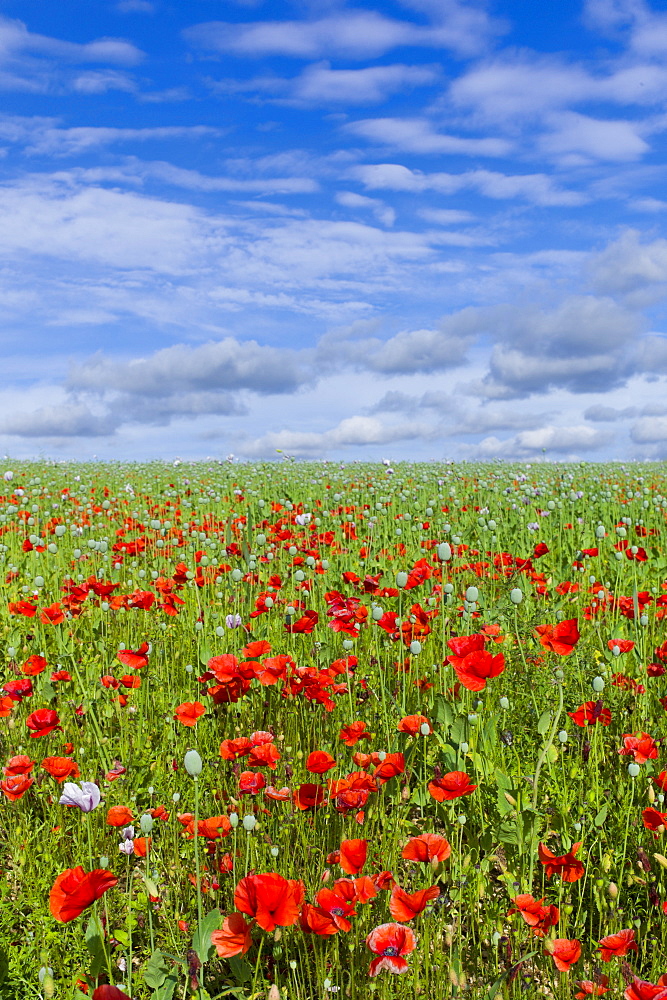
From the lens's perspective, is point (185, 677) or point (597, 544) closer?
point (185, 677)

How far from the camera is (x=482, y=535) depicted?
6.82 m

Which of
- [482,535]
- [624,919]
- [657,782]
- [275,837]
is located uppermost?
[482,535]

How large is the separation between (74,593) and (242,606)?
1.52m

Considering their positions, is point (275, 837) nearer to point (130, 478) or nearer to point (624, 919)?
point (624, 919)

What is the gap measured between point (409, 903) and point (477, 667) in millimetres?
718

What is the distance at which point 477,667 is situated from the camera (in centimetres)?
226

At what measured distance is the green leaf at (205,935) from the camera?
1633 mm

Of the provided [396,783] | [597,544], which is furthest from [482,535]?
[396,783]

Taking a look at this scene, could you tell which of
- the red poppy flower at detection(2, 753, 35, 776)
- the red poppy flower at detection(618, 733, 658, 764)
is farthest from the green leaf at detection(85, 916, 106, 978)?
the red poppy flower at detection(618, 733, 658, 764)

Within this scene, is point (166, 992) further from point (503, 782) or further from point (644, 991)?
point (503, 782)

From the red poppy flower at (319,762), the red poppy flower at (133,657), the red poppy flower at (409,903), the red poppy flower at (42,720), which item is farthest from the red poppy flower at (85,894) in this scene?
the red poppy flower at (133,657)

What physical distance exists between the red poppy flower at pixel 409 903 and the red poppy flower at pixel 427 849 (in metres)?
0.13

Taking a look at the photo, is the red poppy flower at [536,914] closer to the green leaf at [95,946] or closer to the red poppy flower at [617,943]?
the red poppy flower at [617,943]

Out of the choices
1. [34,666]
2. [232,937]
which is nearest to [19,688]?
[34,666]
